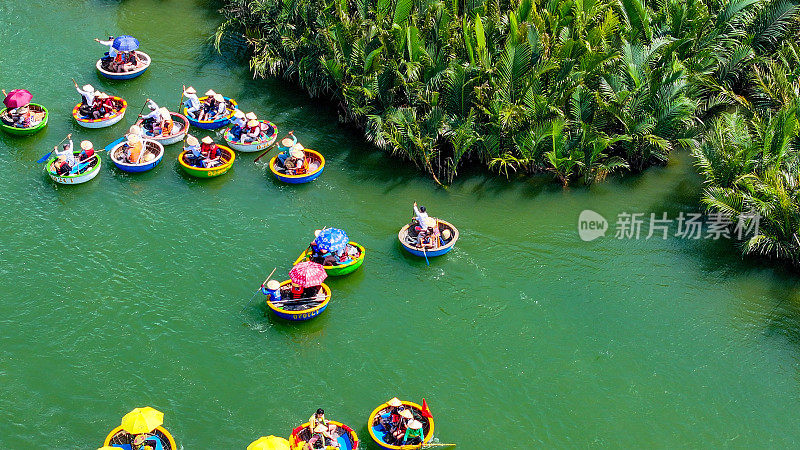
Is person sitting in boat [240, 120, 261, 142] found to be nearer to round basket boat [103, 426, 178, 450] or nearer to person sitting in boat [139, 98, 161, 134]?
person sitting in boat [139, 98, 161, 134]

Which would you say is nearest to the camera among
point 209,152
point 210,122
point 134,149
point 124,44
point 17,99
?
point 134,149

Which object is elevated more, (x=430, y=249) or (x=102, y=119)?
(x=430, y=249)

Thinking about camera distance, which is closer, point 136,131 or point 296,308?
point 296,308

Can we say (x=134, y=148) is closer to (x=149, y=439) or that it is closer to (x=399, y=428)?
(x=149, y=439)

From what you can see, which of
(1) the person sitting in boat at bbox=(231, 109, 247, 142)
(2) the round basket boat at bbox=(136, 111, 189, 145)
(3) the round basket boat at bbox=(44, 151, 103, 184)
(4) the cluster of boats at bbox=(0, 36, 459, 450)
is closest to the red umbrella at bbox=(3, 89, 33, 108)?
(4) the cluster of boats at bbox=(0, 36, 459, 450)

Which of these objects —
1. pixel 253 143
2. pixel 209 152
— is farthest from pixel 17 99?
pixel 253 143

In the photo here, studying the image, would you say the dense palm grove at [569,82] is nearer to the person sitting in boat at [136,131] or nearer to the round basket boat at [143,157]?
the round basket boat at [143,157]

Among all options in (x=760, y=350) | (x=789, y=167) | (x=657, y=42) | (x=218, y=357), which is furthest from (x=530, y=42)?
(x=218, y=357)
